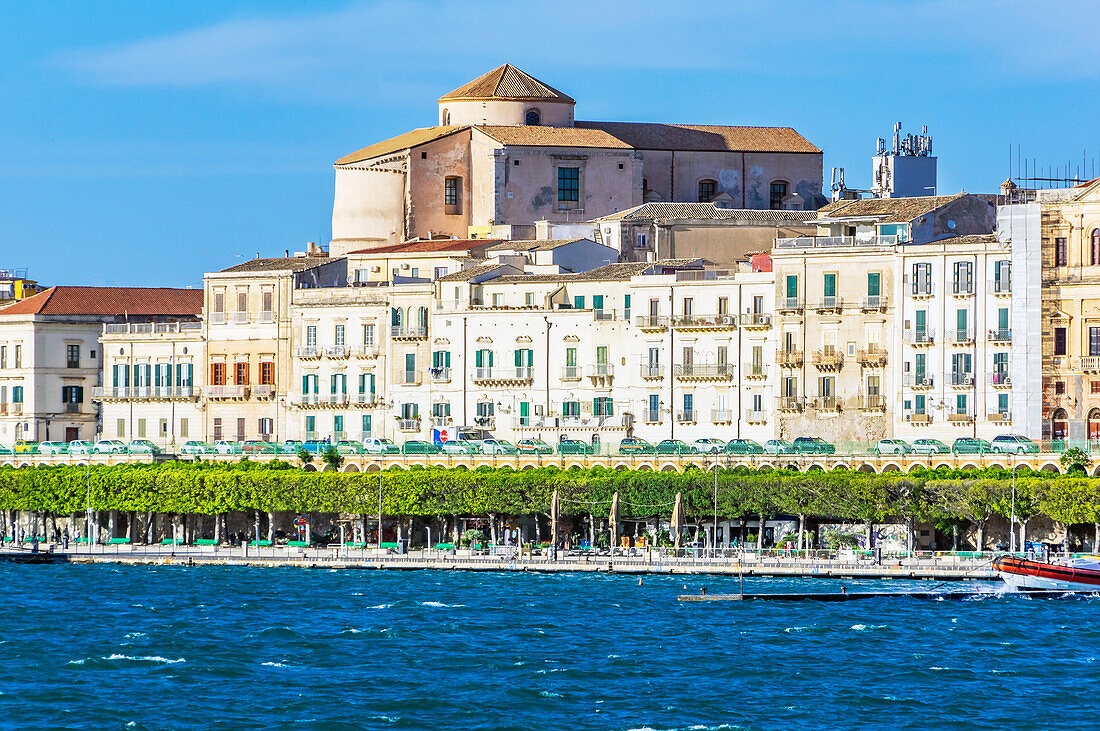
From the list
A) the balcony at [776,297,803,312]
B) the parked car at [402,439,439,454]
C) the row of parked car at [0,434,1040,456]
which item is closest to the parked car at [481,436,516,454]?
the row of parked car at [0,434,1040,456]

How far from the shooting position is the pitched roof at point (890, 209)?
11156 cm

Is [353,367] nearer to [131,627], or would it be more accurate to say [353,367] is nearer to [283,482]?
[283,482]

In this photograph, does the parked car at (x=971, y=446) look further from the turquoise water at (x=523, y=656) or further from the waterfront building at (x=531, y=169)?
the waterfront building at (x=531, y=169)

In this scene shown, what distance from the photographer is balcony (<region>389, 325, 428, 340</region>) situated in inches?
4670

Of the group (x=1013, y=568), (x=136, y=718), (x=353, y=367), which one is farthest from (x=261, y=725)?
(x=353, y=367)

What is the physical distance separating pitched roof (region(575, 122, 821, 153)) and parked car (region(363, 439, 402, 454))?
26.4m

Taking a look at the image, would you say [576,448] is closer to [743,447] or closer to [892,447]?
[743,447]

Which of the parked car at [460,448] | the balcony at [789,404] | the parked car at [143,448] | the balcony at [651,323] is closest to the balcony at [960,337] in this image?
the balcony at [789,404]

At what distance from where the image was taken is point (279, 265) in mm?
125875

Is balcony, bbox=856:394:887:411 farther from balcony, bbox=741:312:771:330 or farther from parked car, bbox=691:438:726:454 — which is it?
parked car, bbox=691:438:726:454

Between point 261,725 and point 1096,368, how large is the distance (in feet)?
151

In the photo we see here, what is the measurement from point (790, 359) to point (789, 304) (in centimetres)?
229

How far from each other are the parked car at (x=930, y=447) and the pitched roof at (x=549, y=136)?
3250 cm

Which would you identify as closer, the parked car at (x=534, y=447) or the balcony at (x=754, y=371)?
the balcony at (x=754, y=371)
